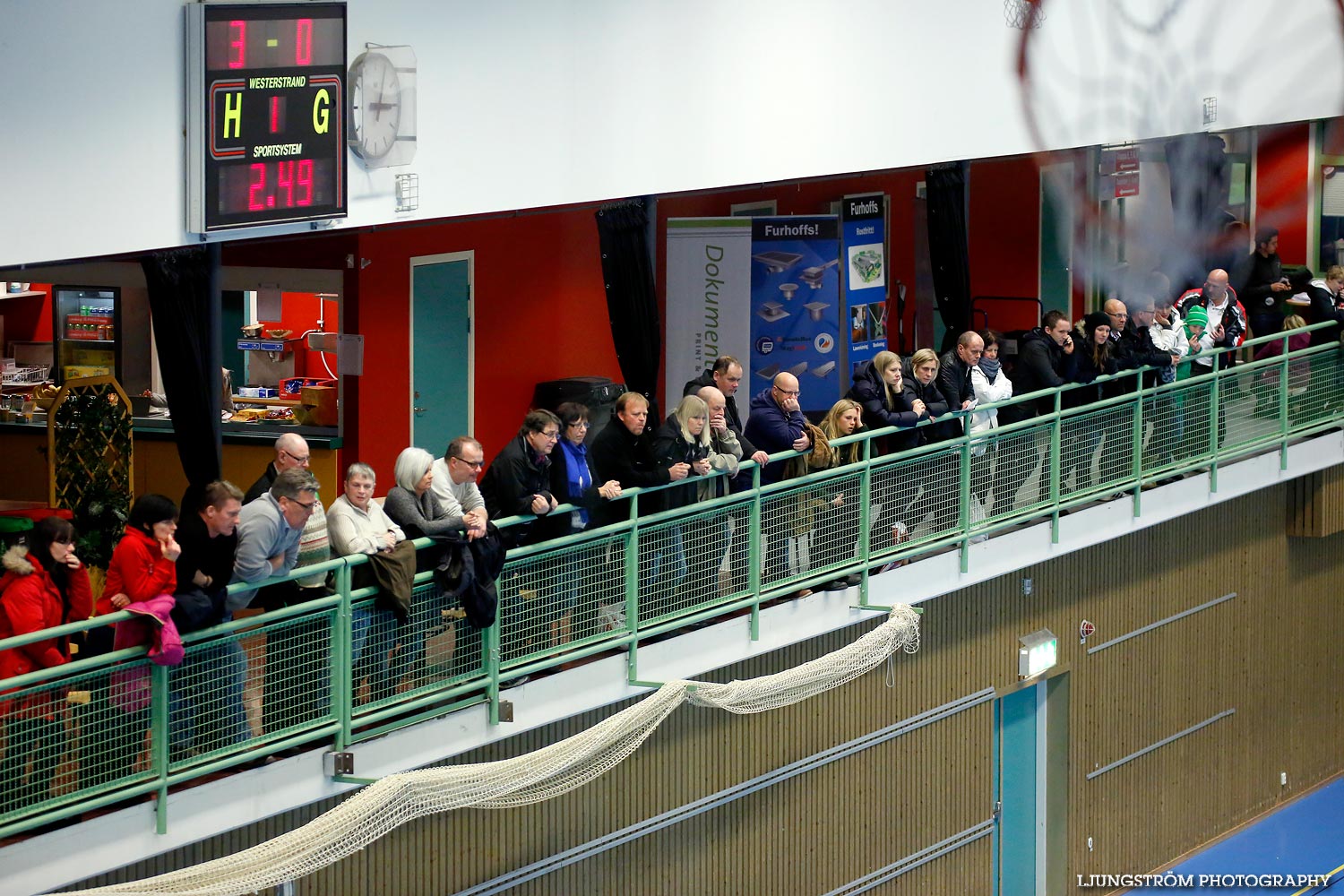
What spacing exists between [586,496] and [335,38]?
3009 mm

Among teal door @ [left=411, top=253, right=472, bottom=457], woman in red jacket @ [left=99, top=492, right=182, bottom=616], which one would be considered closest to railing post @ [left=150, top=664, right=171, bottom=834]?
woman in red jacket @ [left=99, top=492, right=182, bottom=616]

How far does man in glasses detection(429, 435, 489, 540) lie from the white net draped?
147cm

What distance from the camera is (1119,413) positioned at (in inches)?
627

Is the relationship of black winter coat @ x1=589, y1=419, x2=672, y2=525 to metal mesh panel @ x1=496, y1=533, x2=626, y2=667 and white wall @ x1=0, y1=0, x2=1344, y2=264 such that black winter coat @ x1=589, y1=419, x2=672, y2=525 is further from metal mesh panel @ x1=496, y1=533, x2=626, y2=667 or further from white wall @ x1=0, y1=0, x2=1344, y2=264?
white wall @ x1=0, y1=0, x2=1344, y2=264

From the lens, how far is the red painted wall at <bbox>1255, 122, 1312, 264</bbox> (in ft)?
74.0

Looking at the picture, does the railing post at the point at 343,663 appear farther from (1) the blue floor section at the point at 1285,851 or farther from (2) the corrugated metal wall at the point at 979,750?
(1) the blue floor section at the point at 1285,851

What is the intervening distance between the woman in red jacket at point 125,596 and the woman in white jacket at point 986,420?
7.41 meters

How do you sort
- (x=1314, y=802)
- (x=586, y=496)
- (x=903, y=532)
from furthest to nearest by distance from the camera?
(x=1314, y=802)
(x=903, y=532)
(x=586, y=496)

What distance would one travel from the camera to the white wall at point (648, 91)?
359 inches

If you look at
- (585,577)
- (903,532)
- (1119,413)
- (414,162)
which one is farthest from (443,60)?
A: (1119,413)

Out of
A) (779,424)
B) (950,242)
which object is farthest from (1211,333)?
(779,424)

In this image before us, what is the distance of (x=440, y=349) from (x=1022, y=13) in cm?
651

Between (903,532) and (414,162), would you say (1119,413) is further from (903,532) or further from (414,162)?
(414,162)

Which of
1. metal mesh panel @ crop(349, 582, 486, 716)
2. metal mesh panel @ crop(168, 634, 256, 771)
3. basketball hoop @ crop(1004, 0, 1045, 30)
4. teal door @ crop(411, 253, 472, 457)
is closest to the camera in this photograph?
metal mesh panel @ crop(168, 634, 256, 771)
